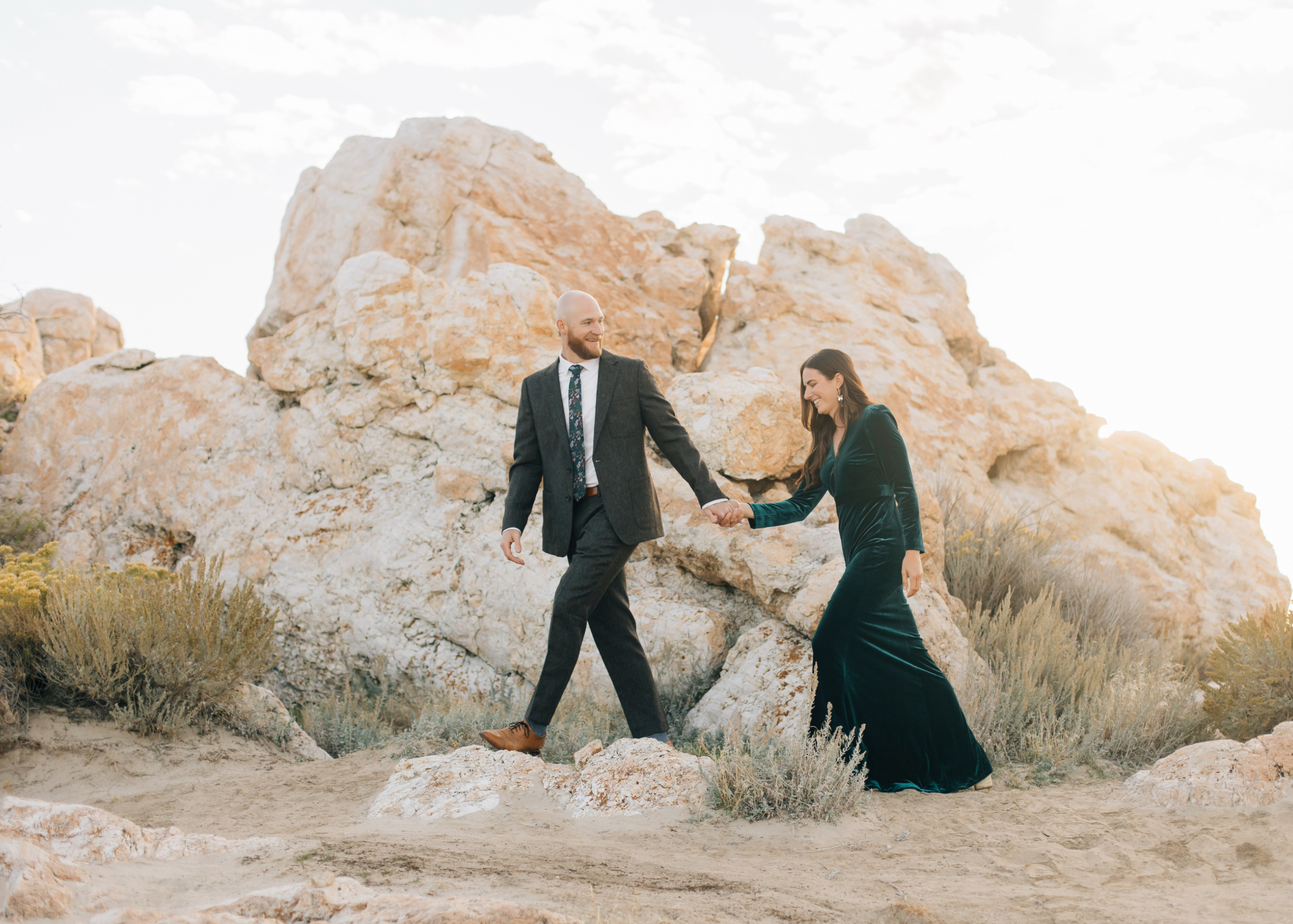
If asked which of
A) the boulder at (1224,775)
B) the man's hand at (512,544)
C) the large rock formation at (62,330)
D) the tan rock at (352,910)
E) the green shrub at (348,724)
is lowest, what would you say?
the green shrub at (348,724)

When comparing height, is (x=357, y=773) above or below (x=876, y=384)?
below

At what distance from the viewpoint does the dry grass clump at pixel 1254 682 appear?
4.42 meters

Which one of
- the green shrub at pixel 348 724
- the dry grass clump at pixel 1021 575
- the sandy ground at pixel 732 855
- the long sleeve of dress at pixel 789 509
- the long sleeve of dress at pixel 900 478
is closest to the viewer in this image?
the sandy ground at pixel 732 855

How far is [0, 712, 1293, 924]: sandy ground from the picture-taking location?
2463 mm

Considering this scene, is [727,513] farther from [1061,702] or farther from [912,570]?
[1061,702]

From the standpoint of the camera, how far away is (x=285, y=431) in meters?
6.79

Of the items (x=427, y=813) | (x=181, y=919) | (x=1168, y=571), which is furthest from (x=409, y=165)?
(x=1168, y=571)

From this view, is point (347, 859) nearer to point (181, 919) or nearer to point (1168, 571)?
point (181, 919)

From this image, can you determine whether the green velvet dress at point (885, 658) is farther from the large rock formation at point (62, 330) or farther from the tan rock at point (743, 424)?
the large rock formation at point (62, 330)

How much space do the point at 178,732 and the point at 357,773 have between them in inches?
47.2

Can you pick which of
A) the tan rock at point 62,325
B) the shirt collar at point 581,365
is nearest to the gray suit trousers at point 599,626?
the shirt collar at point 581,365

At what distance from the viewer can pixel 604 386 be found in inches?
167

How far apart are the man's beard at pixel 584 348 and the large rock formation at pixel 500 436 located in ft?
4.82

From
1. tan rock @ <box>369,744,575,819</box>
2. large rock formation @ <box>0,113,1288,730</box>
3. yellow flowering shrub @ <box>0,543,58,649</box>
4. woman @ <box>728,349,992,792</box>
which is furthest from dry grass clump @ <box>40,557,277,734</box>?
woman @ <box>728,349,992,792</box>
